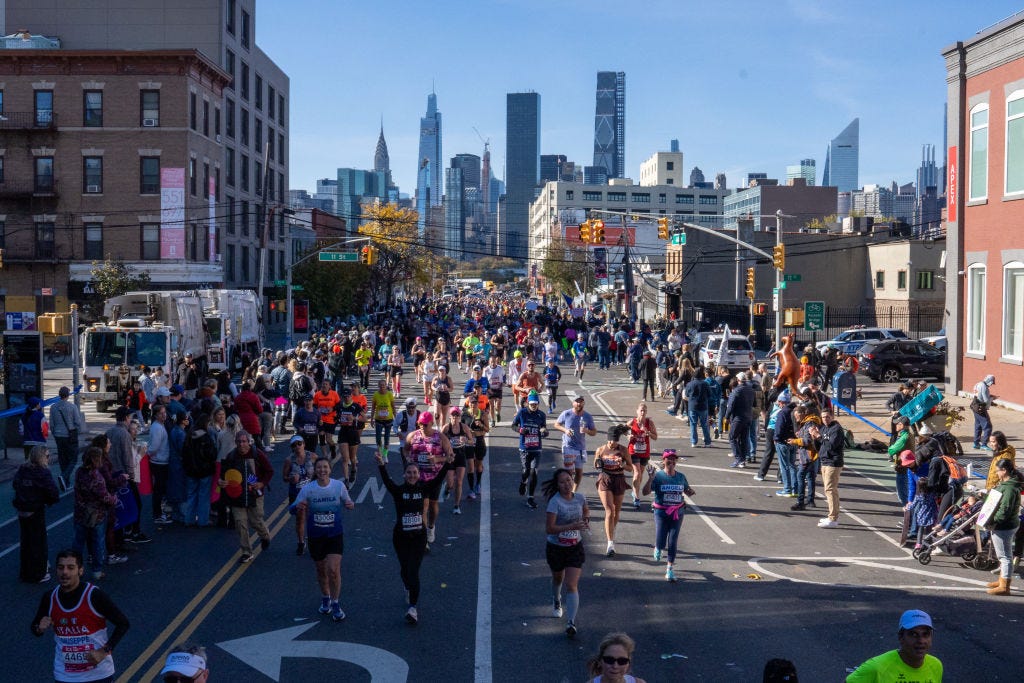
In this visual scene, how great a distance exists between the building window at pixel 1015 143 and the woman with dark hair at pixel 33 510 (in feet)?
80.9

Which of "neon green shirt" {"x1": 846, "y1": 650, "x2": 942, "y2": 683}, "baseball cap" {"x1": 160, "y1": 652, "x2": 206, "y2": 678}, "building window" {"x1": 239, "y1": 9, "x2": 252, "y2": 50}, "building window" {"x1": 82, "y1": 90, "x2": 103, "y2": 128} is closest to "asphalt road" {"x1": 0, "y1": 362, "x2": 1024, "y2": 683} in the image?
"neon green shirt" {"x1": 846, "y1": 650, "x2": 942, "y2": 683}

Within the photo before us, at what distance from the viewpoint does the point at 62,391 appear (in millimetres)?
16219

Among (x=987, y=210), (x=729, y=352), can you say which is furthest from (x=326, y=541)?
(x=729, y=352)

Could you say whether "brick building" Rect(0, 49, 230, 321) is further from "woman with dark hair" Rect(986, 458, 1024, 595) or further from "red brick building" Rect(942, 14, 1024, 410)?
"woman with dark hair" Rect(986, 458, 1024, 595)

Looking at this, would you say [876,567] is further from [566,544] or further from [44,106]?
[44,106]

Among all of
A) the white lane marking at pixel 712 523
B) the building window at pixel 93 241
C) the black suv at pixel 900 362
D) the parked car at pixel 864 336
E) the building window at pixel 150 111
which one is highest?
the building window at pixel 150 111

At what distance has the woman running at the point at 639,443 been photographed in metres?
15.7

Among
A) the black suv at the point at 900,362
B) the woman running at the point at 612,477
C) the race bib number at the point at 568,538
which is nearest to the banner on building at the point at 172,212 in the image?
the black suv at the point at 900,362

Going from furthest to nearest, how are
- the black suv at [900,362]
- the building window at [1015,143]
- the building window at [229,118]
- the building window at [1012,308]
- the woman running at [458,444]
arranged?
the building window at [229,118]
the black suv at [900,362]
the building window at [1012,308]
the building window at [1015,143]
the woman running at [458,444]

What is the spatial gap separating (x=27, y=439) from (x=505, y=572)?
896cm

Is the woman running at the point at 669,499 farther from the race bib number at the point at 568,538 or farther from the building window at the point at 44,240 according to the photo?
the building window at the point at 44,240

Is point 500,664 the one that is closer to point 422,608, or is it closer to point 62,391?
point 422,608

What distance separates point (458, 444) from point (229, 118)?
166 ft

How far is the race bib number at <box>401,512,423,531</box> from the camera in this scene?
10297mm
